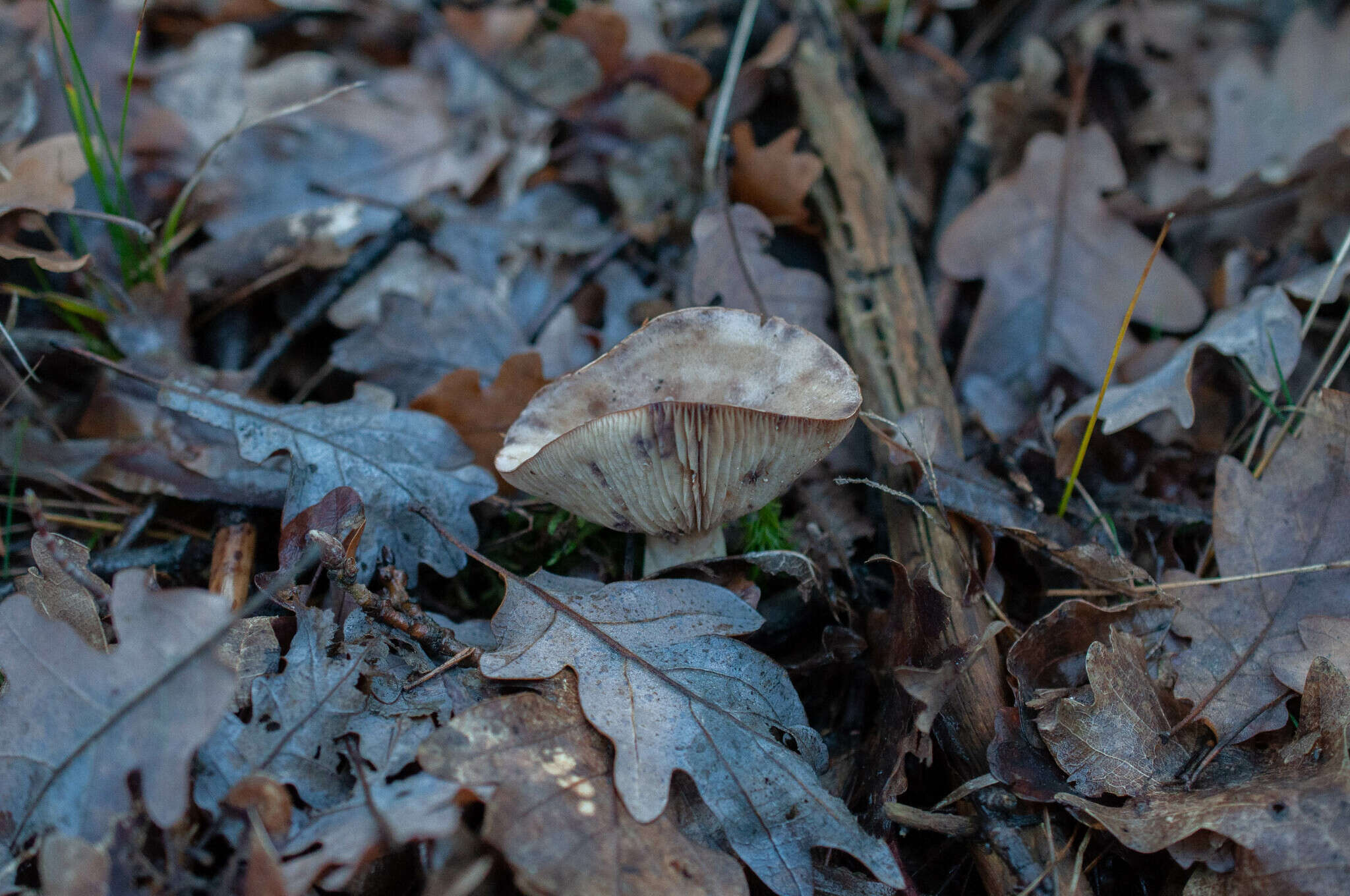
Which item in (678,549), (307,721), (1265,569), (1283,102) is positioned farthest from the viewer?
(1283,102)

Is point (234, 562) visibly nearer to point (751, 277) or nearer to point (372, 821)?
point (372, 821)

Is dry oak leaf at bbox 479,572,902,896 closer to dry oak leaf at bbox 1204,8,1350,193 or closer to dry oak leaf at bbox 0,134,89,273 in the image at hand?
dry oak leaf at bbox 0,134,89,273

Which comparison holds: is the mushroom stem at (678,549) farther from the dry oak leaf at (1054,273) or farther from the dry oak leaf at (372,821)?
the dry oak leaf at (1054,273)

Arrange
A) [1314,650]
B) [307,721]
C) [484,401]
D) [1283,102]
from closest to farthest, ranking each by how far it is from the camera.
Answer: [307,721] → [1314,650] → [484,401] → [1283,102]

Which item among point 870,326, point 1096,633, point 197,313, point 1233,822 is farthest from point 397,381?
point 1233,822

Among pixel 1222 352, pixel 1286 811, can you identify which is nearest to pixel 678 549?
pixel 1286 811

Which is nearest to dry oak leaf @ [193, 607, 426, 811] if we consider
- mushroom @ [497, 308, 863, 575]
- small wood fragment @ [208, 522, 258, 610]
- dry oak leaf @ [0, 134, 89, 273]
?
small wood fragment @ [208, 522, 258, 610]
